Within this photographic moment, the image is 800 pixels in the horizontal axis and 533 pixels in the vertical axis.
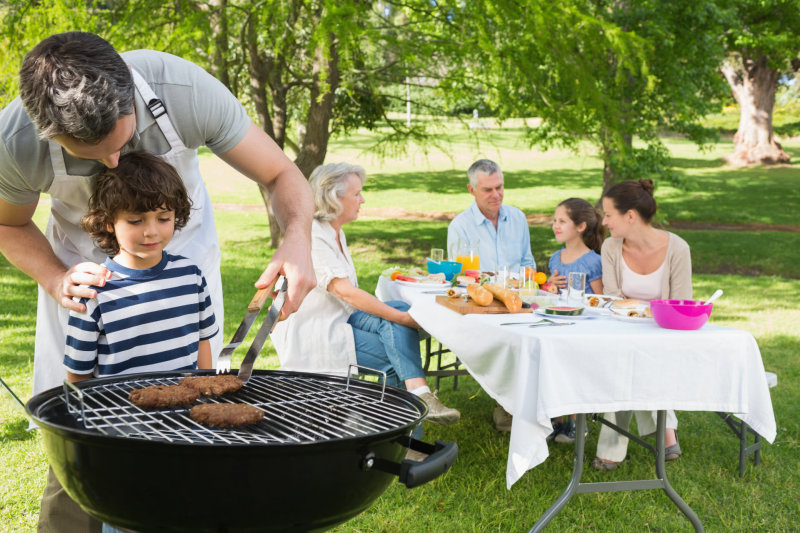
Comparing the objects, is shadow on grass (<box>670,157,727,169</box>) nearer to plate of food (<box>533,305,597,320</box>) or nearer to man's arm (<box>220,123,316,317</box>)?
plate of food (<box>533,305,597,320</box>)

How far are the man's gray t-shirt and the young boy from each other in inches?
3.2

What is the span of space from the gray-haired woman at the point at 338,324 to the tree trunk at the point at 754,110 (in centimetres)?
2421

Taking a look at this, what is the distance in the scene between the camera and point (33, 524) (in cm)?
340

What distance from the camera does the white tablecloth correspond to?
311cm

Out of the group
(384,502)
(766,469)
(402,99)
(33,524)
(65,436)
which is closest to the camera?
(65,436)

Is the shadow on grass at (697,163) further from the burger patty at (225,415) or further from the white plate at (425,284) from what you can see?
the burger patty at (225,415)

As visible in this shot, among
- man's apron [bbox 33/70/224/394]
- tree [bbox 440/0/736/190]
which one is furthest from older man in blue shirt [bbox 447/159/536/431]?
man's apron [bbox 33/70/224/394]

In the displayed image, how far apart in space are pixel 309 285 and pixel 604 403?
1.68 m

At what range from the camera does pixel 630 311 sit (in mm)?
3580

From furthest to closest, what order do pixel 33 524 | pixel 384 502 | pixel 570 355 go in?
pixel 384 502
pixel 33 524
pixel 570 355

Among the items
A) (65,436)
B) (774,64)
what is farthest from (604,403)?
(774,64)

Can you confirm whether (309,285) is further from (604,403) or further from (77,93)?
(604,403)

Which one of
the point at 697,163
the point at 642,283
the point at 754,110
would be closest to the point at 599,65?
the point at 642,283

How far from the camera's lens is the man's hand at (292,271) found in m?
1.96
